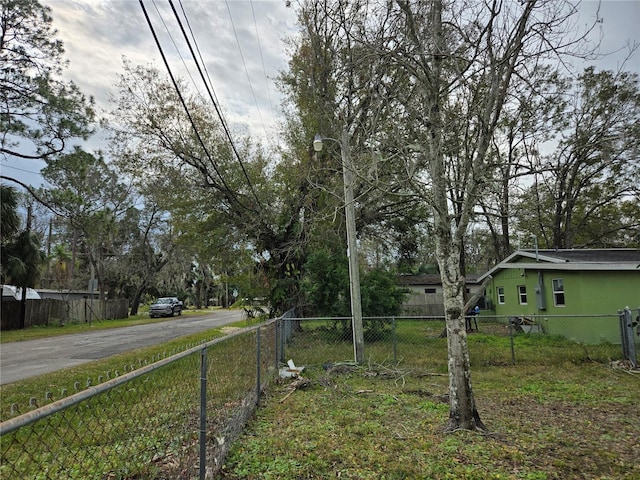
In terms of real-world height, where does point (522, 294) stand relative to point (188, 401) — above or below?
above

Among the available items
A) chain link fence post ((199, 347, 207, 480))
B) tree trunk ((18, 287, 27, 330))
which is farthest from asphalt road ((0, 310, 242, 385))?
chain link fence post ((199, 347, 207, 480))

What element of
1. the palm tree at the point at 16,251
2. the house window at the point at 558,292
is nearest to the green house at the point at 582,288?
the house window at the point at 558,292

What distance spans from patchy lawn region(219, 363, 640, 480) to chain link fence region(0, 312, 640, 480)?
20.8 inches

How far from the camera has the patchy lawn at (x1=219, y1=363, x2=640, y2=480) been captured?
371 cm

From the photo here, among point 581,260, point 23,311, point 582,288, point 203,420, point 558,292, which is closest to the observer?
point 203,420

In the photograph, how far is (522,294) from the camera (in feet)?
59.0

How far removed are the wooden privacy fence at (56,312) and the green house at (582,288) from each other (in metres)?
21.8

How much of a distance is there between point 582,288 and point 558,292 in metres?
1.31

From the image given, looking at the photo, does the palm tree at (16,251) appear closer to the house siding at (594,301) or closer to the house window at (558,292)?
the house siding at (594,301)

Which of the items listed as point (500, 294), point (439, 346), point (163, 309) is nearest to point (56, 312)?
point (163, 309)

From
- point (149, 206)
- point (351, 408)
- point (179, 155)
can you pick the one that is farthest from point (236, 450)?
point (149, 206)

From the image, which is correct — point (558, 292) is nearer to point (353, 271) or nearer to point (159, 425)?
point (353, 271)

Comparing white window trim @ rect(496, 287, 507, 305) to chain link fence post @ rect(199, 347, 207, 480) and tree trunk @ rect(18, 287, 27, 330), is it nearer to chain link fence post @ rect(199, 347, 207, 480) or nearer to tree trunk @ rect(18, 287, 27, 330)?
chain link fence post @ rect(199, 347, 207, 480)

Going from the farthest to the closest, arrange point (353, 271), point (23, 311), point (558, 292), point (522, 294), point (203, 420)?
point (23, 311), point (522, 294), point (558, 292), point (353, 271), point (203, 420)
